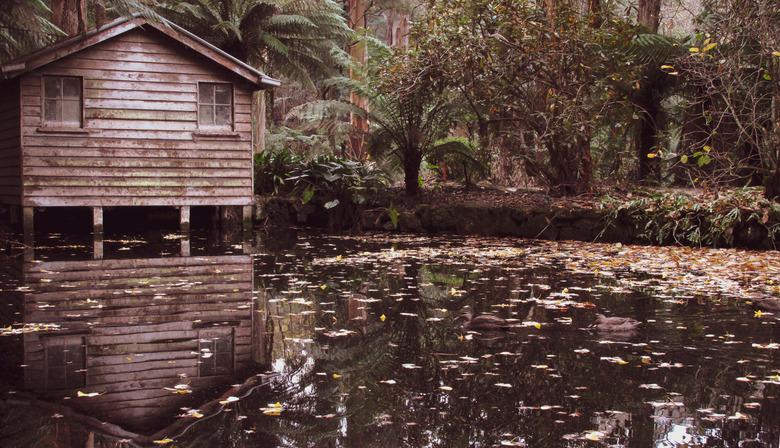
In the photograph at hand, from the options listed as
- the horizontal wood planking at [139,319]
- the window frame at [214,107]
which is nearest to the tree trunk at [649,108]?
the window frame at [214,107]

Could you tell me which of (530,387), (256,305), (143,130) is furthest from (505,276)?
(143,130)

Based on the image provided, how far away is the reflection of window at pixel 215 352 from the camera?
3135mm

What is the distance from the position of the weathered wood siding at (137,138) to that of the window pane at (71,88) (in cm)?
17

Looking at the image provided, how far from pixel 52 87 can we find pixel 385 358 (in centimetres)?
995

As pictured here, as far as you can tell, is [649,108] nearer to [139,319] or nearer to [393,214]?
[393,214]

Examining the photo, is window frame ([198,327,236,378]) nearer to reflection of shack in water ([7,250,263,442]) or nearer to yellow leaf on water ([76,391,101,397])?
reflection of shack in water ([7,250,263,442])

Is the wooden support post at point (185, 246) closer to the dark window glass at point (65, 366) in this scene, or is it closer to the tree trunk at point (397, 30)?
the dark window glass at point (65, 366)

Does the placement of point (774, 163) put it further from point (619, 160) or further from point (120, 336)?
point (120, 336)

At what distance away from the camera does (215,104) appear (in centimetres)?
1177

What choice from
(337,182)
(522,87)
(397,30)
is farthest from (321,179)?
(397,30)

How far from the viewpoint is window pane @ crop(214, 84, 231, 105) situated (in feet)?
38.6

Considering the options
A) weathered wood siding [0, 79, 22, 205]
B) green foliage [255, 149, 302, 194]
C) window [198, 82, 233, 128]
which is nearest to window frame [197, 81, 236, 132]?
window [198, 82, 233, 128]

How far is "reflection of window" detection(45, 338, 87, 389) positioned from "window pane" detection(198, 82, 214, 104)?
8.72 metres

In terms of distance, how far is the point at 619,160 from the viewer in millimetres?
13609
